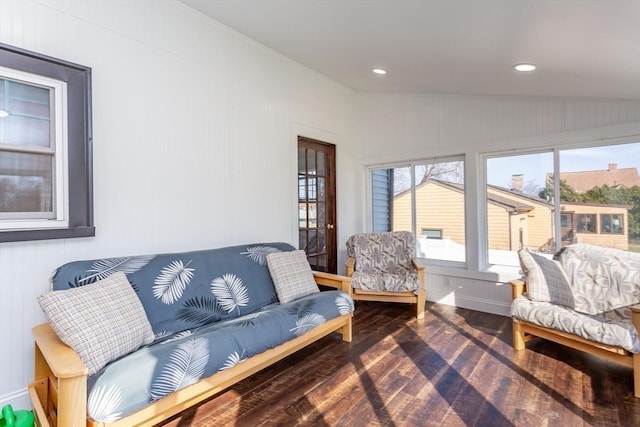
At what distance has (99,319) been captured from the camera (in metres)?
1.70

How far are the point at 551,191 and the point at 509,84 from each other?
4.12 ft

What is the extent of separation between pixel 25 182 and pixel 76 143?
369mm

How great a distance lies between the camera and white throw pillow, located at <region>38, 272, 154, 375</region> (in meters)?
1.58

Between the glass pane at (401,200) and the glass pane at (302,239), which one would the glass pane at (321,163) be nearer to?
the glass pane at (302,239)

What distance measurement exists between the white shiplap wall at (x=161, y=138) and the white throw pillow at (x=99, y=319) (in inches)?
24.1

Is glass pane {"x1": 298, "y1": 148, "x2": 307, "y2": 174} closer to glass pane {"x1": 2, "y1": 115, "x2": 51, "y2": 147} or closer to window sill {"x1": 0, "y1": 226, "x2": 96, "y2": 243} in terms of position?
window sill {"x1": 0, "y1": 226, "x2": 96, "y2": 243}

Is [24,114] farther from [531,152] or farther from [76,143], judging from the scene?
[531,152]

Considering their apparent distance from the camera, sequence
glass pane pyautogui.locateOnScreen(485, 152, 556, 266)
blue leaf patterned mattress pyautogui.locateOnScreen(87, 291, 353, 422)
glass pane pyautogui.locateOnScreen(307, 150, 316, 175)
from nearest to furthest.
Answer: blue leaf patterned mattress pyautogui.locateOnScreen(87, 291, 353, 422), glass pane pyautogui.locateOnScreen(485, 152, 556, 266), glass pane pyautogui.locateOnScreen(307, 150, 316, 175)

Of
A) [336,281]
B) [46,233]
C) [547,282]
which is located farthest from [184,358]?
[547,282]

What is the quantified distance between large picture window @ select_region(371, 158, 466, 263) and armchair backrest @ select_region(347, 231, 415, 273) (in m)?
0.46

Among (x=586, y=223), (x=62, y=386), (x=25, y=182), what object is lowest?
(x=62, y=386)

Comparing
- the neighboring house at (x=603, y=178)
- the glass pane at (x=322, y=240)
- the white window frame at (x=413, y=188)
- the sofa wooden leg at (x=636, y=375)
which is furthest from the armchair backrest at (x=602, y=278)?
the glass pane at (x=322, y=240)

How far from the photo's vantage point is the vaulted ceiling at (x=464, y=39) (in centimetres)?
184

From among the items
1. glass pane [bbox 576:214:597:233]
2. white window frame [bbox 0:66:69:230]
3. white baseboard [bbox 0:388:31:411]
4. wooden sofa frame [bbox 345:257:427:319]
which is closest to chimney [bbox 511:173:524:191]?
glass pane [bbox 576:214:597:233]
